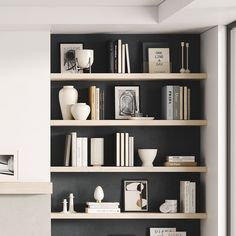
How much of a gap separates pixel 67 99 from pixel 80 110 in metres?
0.16

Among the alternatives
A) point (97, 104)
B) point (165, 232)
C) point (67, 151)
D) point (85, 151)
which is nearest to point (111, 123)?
point (97, 104)

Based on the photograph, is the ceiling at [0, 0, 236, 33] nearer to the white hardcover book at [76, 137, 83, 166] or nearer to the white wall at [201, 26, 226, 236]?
the white wall at [201, 26, 226, 236]

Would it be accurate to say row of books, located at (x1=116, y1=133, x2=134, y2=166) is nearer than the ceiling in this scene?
No

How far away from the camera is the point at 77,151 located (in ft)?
19.2

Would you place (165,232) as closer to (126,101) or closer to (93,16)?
(126,101)

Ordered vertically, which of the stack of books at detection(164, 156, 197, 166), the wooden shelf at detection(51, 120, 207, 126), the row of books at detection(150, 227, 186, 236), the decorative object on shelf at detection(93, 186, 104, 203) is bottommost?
the row of books at detection(150, 227, 186, 236)

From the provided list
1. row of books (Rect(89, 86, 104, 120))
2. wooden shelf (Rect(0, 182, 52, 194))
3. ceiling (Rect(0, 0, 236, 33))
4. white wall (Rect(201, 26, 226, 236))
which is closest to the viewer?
ceiling (Rect(0, 0, 236, 33))

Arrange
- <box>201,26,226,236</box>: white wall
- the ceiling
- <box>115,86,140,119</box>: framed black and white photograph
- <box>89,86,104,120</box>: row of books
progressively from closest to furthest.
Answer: the ceiling < <box>201,26,226,236</box>: white wall < <box>89,86,104,120</box>: row of books < <box>115,86,140,119</box>: framed black and white photograph

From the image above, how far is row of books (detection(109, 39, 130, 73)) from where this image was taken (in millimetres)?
5840

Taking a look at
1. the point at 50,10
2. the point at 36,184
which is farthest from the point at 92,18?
the point at 36,184

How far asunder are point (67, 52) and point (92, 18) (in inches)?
23.6

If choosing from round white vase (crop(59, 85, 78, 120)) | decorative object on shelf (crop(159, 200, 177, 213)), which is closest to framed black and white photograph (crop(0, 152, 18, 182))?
round white vase (crop(59, 85, 78, 120))

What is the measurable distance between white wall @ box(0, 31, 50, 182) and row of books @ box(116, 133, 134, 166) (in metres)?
0.57

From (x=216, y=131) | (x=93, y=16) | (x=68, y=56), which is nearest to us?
(x=93, y=16)
